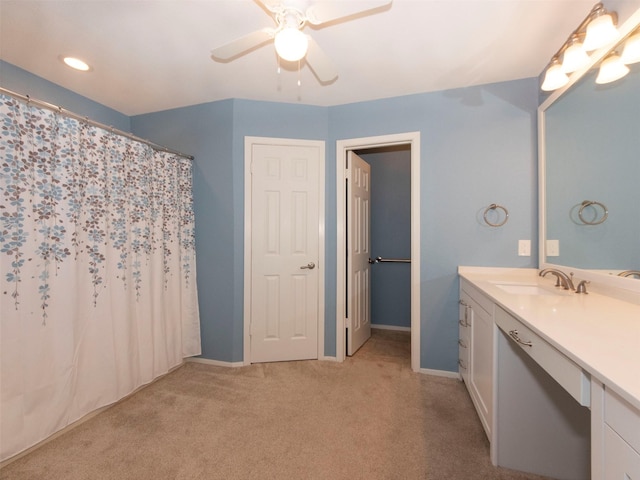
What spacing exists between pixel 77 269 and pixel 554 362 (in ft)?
7.99

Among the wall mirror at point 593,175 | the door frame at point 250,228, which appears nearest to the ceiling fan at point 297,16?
the door frame at point 250,228

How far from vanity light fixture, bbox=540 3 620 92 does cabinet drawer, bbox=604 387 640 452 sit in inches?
63.7

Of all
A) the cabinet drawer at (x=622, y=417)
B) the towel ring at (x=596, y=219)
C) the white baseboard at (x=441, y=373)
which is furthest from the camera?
the white baseboard at (x=441, y=373)

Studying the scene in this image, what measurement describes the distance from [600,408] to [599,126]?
1565mm

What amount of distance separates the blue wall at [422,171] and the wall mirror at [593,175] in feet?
0.59

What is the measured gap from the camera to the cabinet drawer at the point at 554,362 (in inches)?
31.8

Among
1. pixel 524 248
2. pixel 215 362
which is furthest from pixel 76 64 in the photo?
pixel 524 248

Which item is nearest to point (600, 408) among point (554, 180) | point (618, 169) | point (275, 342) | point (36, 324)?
point (618, 169)

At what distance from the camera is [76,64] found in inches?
81.0

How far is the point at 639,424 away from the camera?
62 centimetres

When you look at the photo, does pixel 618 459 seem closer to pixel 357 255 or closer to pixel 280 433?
pixel 280 433

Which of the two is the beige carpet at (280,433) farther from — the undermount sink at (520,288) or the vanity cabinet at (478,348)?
the undermount sink at (520,288)

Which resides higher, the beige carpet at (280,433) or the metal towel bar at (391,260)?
the metal towel bar at (391,260)

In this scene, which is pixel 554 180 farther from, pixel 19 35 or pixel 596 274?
pixel 19 35
